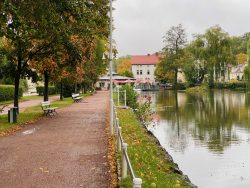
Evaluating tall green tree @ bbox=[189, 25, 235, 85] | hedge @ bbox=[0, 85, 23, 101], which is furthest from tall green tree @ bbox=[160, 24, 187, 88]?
→ hedge @ bbox=[0, 85, 23, 101]

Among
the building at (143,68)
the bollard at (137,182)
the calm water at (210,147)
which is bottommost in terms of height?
the calm water at (210,147)

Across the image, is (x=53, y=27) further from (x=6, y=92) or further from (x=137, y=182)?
(x=6, y=92)

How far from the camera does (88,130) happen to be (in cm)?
2098

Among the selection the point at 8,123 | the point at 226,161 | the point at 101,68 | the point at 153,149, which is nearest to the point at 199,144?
the point at 226,161

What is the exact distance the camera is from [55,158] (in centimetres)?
1367

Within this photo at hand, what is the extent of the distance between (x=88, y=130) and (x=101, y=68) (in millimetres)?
47355

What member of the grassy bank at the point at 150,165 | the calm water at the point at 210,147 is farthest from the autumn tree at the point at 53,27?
the calm water at the point at 210,147

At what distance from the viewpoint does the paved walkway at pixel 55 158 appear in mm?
10692

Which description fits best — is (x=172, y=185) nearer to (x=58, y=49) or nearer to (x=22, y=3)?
(x=22, y=3)

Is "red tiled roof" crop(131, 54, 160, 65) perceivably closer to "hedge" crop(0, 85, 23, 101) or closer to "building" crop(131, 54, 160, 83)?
"building" crop(131, 54, 160, 83)

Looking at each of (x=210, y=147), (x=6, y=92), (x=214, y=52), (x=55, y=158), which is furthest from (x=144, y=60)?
(x=55, y=158)

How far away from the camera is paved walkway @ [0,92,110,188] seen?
1069cm

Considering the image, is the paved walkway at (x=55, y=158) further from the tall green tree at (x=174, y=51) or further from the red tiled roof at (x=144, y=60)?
the red tiled roof at (x=144, y=60)

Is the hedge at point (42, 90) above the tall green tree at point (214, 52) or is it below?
below
